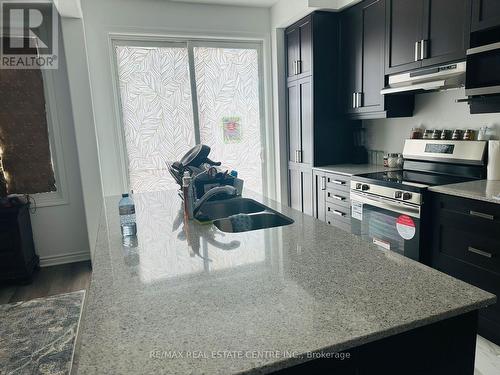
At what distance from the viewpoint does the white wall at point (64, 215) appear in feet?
11.9

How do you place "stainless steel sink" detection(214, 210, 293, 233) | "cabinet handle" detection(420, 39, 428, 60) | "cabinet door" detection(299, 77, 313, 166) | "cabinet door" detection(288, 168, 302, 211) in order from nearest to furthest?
"stainless steel sink" detection(214, 210, 293, 233) → "cabinet handle" detection(420, 39, 428, 60) → "cabinet door" detection(299, 77, 313, 166) → "cabinet door" detection(288, 168, 302, 211)

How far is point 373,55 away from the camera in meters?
3.12

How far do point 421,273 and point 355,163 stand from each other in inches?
109

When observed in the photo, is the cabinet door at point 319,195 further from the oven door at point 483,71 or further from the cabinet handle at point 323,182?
the oven door at point 483,71

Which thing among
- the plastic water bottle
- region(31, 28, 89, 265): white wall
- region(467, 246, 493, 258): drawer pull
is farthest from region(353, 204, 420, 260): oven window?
region(31, 28, 89, 265): white wall

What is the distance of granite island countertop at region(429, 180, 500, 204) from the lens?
1997 millimetres

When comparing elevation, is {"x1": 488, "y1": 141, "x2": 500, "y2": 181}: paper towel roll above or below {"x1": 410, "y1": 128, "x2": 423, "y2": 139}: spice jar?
below

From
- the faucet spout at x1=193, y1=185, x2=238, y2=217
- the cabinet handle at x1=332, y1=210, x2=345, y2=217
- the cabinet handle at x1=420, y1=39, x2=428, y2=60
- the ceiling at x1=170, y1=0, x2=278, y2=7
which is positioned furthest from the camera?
the ceiling at x1=170, y1=0, x2=278, y2=7

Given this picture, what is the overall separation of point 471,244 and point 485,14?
4.56ft

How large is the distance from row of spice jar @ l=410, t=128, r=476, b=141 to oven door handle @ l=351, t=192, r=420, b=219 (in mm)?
728

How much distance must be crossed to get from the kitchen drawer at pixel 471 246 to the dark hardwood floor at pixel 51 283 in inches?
117

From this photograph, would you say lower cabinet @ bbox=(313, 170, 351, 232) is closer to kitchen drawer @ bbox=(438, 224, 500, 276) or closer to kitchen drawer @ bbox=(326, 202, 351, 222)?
kitchen drawer @ bbox=(326, 202, 351, 222)

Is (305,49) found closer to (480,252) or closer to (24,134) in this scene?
(480,252)

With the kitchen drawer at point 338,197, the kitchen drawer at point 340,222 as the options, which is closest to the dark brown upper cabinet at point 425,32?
the kitchen drawer at point 338,197
